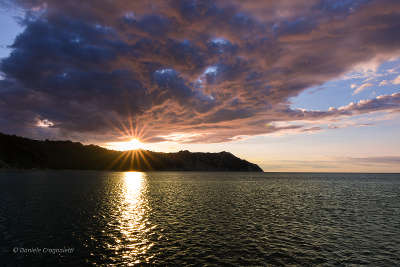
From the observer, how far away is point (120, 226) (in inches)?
1457

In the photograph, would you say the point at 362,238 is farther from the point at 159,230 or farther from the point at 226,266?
the point at 159,230

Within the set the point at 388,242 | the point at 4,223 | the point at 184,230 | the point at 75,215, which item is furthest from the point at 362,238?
the point at 4,223

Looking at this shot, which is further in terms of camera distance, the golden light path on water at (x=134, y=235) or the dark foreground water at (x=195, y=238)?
the golden light path on water at (x=134, y=235)

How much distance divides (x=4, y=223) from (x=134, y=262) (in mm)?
27169

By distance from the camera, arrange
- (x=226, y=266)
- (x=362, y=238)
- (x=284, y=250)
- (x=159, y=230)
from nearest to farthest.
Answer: (x=226, y=266), (x=284, y=250), (x=362, y=238), (x=159, y=230)

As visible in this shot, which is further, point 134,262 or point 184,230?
point 184,230

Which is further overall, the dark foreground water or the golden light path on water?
the golden light path on water

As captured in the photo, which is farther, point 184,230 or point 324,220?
point 324,220

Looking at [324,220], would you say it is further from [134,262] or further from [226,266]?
[134,262]

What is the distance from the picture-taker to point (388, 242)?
3073cm

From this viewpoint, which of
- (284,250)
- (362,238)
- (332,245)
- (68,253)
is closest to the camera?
(68,253)

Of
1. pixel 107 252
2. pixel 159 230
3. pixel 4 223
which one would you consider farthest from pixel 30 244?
pixel 159 230

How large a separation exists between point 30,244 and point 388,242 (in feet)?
147

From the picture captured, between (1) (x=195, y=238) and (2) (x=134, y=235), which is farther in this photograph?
(2) (x=134, y=235)
